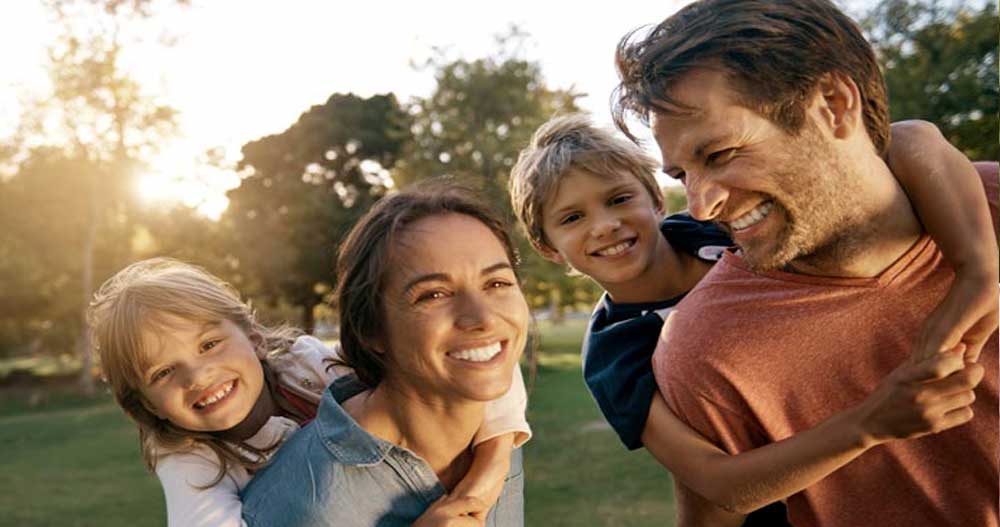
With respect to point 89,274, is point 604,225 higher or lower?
higher

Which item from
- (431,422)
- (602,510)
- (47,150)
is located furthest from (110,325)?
(47,150)

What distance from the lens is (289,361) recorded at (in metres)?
2.92

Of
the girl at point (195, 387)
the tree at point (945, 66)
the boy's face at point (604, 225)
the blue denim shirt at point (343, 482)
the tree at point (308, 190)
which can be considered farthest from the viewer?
the tree at point (308, 190)

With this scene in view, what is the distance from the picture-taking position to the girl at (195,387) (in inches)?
99.9

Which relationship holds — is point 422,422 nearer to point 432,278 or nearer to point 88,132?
point 432,278

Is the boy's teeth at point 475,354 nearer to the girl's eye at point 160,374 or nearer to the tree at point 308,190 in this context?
the girl's eye at point 160,374

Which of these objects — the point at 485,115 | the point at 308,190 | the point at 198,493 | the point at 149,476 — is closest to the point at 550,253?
the point at 198,493

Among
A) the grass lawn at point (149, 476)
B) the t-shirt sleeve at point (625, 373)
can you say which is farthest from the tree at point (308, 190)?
the t-shirt sleeve at point (625, 373)

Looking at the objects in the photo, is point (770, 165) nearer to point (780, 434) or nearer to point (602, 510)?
point (780, 434)

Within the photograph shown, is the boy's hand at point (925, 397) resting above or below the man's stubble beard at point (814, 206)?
below

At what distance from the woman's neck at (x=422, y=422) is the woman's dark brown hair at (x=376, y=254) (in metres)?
0.08

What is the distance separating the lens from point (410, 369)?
219cm

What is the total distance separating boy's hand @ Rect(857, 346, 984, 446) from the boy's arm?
0.26 feet

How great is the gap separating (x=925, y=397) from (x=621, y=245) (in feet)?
4.38
